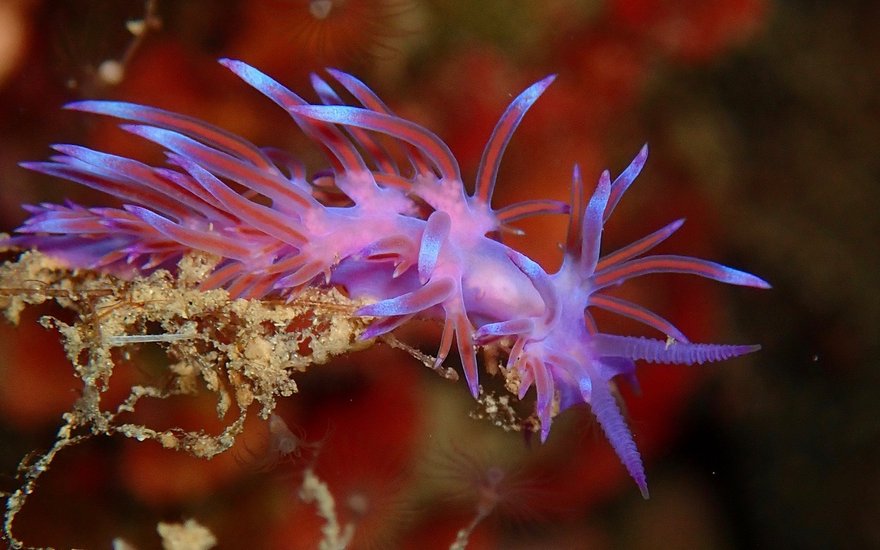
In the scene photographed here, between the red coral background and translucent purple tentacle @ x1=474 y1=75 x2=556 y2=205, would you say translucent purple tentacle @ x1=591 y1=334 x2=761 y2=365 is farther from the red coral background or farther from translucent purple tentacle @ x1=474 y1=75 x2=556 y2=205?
the red coral background

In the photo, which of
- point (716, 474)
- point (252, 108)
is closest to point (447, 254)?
point (252, 108)

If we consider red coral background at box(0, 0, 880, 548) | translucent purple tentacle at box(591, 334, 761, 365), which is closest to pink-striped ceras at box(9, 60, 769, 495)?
translucent purple tentacle at box(591, 334, 761, 365)

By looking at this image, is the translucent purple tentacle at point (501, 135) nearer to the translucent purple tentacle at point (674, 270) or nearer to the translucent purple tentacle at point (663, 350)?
the translucent purple tentacle at point (674, 270)

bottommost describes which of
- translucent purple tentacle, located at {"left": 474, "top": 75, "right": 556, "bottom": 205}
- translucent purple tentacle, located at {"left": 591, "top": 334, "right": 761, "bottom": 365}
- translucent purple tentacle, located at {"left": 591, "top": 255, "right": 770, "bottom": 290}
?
translucent purple tentacle, located at {"left": 591, "top": 334, "right": 761, "bottom": 365}

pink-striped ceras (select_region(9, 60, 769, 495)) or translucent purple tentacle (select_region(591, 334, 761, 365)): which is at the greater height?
pink-striped ceras (select_region(9, 60, 769, 495))

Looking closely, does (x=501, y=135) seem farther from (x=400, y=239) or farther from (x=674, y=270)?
(x=674, y=270)

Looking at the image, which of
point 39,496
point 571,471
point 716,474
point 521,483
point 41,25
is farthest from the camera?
point 716,474

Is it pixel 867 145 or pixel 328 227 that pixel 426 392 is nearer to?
pixel 328 227
